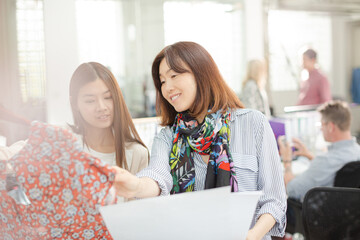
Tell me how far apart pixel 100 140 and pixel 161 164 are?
0.21 meters

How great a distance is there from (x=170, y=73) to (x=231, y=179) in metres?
0.39

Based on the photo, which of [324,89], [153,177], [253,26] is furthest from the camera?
[324,89]

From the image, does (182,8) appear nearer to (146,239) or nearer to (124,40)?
(146,239)

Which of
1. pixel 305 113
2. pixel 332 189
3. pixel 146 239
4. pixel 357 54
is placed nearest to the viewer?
Answer: pixel 146 239

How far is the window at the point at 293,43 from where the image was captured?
18.3 ft

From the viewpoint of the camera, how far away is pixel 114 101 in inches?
48.2

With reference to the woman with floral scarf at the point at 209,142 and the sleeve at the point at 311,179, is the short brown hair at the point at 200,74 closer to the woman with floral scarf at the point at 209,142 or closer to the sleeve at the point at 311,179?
the woman with floral scarf at the point at 209,142

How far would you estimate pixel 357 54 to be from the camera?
7.03 meters

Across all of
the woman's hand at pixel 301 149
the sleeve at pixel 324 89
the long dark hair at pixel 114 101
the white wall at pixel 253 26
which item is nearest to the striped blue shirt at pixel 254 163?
the long dark hair at pixel 114 101

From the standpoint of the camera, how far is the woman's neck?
1.21m

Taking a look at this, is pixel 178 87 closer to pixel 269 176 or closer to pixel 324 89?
pixel 269 176

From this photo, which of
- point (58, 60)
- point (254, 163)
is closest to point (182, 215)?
point (254, 163)

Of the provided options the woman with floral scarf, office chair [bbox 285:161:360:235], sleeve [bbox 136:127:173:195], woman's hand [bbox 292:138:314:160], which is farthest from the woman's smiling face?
woman's hand [bbox 292:138:314:160]

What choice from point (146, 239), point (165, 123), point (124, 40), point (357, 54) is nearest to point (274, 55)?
point (124, 40)
